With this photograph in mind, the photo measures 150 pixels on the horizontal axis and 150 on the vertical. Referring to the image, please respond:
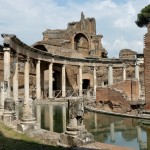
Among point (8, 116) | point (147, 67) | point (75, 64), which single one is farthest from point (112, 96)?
point (75, 64)

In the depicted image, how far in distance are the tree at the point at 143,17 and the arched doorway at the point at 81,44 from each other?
1039 cm

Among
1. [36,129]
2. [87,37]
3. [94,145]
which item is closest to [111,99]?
[36,129]

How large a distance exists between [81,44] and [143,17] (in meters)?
11.6

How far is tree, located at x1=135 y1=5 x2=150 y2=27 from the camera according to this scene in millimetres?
49956

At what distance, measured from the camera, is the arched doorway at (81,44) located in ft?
149

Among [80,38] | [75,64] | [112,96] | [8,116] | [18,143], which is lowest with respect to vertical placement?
[18,143]

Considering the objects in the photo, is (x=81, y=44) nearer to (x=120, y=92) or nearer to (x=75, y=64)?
(x=75, y=64)

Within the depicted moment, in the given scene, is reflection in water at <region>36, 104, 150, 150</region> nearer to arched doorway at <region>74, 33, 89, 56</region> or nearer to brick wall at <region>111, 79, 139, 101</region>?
brick wall at <region>111, 79, 139, 101</region>

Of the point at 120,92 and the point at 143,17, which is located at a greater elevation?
the point at 143,17

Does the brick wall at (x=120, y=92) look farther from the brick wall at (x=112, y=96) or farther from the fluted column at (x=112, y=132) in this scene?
the fluted column at (x=112, y=132)

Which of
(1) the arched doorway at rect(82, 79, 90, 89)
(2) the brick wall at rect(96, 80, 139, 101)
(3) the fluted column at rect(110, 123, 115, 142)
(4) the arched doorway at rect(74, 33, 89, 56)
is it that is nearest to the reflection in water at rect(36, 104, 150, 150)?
(3) the fluted column at rect(110, 123, 115, 142)

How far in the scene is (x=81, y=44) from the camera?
152 feet

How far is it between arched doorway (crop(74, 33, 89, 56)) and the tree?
1039 cm

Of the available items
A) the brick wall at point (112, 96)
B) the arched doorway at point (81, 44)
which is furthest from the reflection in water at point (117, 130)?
the arched doorway at point (81, 44)
